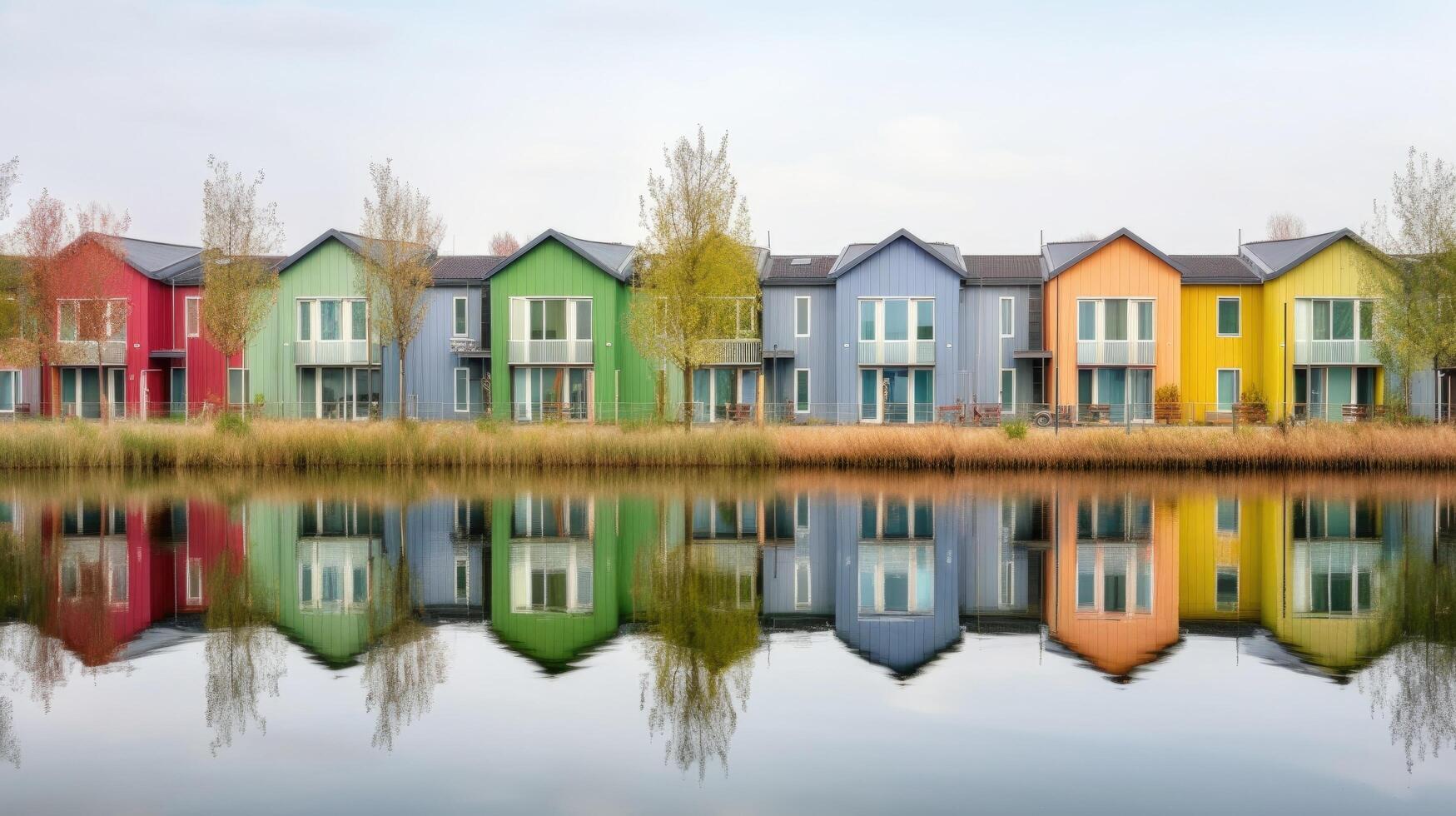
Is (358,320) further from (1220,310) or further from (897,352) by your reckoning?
(1220,310)

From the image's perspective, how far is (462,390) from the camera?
4319cm

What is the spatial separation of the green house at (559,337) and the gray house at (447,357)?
124 centimetres

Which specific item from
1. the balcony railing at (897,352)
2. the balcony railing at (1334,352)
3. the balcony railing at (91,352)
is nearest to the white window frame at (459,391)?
the balcony railing at (91,352)

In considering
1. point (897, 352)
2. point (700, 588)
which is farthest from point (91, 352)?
point (700, 588)

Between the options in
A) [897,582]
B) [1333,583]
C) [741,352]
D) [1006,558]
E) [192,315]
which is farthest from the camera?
[192,315]

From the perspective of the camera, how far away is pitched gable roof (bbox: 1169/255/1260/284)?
42.1m

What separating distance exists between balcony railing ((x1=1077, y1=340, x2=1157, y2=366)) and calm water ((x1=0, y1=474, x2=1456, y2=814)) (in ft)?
67.3

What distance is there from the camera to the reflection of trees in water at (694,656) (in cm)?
884

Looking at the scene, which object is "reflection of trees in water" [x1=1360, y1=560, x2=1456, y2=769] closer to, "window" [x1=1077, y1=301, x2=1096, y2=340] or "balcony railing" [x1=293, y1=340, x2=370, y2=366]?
"window" [x1=1077, y1=301, x2=1096, y2=340]

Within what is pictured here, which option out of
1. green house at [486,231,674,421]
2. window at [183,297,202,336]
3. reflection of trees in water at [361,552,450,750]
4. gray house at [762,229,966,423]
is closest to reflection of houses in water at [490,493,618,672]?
reflection of trees in water at [361,552,450,750]

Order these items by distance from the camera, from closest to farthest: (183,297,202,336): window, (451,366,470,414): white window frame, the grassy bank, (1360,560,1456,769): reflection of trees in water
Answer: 1. (1360,560,1456,769): reflection of trees in water
2. the grassy bank
3. (451,366,470,414): white window frame
4. (183,297,202,336): window

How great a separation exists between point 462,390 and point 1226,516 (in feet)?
93.4

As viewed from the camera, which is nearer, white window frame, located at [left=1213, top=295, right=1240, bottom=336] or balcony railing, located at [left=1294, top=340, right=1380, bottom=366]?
balcony railing, located at [left=1294, top=340, right=1380, bottom=366]

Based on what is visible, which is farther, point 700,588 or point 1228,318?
point 1228,318
